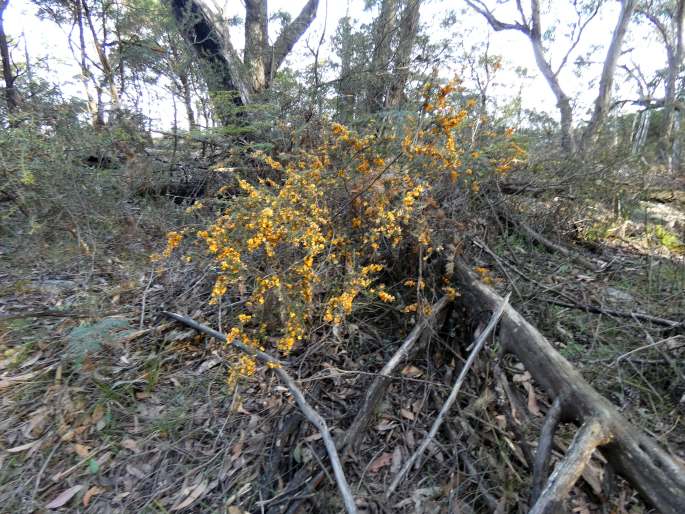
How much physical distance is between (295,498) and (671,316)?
2.32 metres

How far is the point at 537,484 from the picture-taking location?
1402mm

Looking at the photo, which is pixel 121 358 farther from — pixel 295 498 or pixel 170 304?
pixel 295 498

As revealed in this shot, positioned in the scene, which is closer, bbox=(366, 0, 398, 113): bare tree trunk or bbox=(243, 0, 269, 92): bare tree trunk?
bbox=(366, 0, 398, 113): bare tree trunk

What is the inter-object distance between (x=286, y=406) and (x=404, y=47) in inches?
182

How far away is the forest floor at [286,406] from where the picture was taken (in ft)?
5.77

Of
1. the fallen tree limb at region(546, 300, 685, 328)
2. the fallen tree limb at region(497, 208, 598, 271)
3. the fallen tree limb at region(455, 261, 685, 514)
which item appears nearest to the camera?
the fallen tree limb at region(455, 261, 685, 514)

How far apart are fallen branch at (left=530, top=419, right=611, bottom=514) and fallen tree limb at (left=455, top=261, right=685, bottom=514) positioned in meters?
0.03

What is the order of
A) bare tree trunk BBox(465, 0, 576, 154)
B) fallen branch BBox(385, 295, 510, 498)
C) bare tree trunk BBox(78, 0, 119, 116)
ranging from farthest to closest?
1. bare tree trunk BBox(465, 0, 576, 154)
2. bare tree trunk BBox(78, 0, 119, 116)
3. fallen branch BBox(385, 295, 510, 498)

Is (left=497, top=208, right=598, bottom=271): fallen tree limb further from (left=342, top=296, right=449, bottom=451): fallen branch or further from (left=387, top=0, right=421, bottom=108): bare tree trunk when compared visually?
(left=387, top=0, right=421, bottom=108): bare tree trunk

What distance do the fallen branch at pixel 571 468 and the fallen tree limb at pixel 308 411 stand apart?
0.65 m

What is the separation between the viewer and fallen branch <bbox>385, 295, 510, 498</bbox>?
5.47ft

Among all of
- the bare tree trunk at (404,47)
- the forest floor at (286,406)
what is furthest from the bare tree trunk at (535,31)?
the forest floor at (286,406)

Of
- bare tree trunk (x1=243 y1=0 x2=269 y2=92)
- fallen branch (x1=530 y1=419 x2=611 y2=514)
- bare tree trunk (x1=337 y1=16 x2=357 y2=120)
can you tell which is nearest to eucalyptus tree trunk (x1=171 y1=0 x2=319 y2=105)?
bare tree trunk (x1=243 y1=0 x2=269 y2=92)

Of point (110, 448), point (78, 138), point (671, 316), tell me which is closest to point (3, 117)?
point (78, 138)
